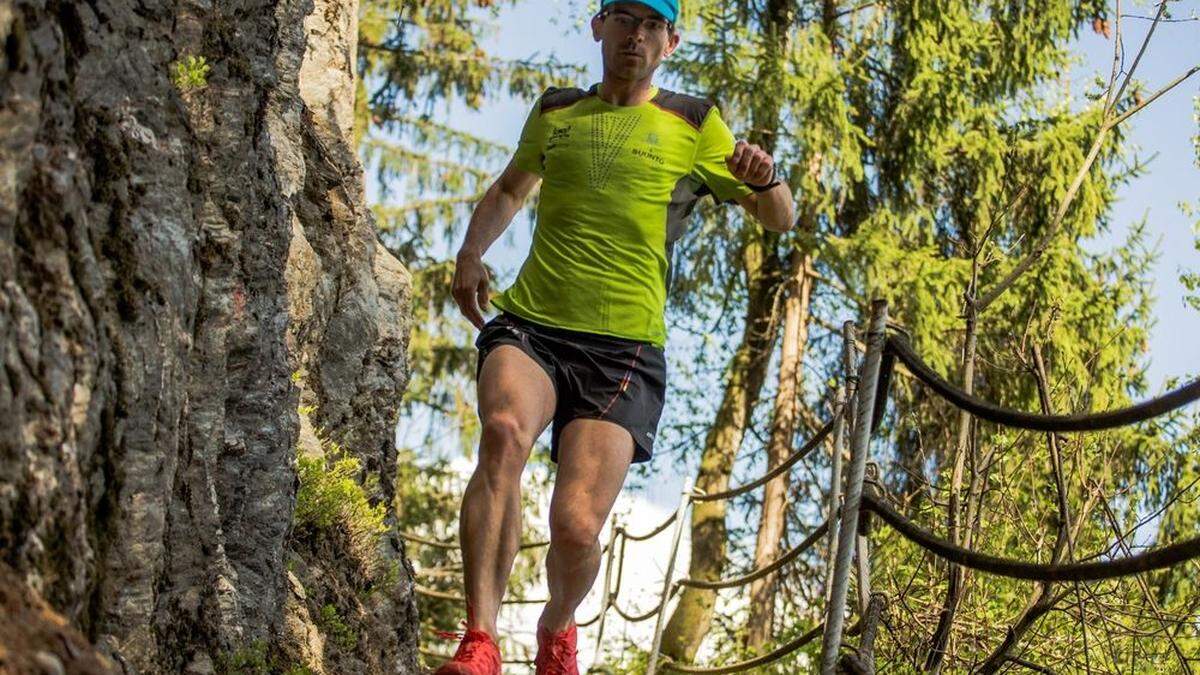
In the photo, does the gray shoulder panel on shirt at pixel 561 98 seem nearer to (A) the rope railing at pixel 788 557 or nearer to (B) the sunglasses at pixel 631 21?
(B) the sunglasses at pixel 631 21

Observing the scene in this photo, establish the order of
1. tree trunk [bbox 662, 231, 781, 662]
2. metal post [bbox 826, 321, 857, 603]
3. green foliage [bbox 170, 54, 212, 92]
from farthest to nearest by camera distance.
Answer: tree trunk [bbox 662, 231, 781, 662] → metal post [bbox 826, 321, 857, 603] → green foliage [bbox 170, 54, 212, 92]

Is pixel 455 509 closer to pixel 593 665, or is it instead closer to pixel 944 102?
pixel 944 102

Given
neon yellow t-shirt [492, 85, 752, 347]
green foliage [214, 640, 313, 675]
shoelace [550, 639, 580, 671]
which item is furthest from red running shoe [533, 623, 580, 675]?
neon yellow t-shirt [492, 85, 752, 347]

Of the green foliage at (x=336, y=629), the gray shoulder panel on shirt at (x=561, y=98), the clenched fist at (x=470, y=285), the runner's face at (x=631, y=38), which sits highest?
the runner's face at (x=631, y=38)

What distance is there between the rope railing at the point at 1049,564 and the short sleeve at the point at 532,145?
145 cm

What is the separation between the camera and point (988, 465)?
17.9 feet

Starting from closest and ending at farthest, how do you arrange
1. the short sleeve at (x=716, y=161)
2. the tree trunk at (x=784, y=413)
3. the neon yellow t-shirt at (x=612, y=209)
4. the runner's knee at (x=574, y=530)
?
the runner's knee at (x=574, y=530) → the neon yellow t-shirt at (x=612, y=209) → the short sleeve at (x=716, y=161) → the tree trunk at (x=784, y=413)

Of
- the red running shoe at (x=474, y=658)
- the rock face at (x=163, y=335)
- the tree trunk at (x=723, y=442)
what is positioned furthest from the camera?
the tree trunk at (x=723, y=442)

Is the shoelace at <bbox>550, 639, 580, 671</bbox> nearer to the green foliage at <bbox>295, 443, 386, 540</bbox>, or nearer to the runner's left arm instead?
the green foliage at <bbox>295, 443, 386, 540</bbox>

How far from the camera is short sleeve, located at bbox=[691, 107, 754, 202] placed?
191 inches

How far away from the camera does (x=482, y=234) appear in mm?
5039

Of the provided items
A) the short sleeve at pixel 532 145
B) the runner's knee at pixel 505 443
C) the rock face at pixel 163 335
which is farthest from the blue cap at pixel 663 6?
the runner's knee at pixel 505 443

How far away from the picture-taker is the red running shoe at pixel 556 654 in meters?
4.64

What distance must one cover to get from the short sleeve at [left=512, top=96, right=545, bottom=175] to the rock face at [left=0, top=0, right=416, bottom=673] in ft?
2.30
